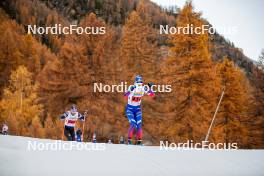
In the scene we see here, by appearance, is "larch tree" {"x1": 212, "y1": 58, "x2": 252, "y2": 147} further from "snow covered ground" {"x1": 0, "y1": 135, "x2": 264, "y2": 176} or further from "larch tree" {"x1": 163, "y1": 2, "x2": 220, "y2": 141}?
"snow covered ground" {"x1": 0, "y1": 135, "x2": 264, "y2": 176}

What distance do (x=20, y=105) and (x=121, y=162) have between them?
27690mm

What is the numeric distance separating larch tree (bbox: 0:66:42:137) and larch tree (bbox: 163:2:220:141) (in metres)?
11.7

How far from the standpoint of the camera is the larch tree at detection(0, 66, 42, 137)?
92.2ft

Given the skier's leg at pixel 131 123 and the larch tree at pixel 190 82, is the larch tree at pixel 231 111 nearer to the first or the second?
the larch tree at pixel 190 82

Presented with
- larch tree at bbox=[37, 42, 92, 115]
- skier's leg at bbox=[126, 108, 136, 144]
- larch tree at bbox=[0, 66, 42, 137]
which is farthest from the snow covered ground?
larch tree at bbox=[0, 66, 42, 137]

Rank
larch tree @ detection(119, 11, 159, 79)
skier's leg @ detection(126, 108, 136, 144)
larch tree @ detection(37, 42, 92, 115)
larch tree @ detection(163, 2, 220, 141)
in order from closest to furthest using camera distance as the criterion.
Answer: skier's leg @ detection(126, 108, 136, 144), larch tree @ detection(163, 2, 220, 141), larch tree @ detection(37, 42, 92, 115), larch tree @ detection(119, 11, 159, 79)

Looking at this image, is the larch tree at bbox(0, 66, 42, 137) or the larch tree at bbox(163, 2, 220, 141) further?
the larch tree at bbox(0, 66, 42, 137)

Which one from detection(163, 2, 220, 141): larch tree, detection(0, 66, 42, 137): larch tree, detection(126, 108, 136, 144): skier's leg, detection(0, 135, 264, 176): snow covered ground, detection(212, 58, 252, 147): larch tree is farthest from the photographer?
detection(0, 66, 42, 137): larch tree

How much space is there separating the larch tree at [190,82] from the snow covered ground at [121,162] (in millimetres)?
15435

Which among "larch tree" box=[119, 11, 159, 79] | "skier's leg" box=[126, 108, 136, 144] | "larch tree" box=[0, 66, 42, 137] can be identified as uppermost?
"larch tree" box=[119, 11, 159, 79]

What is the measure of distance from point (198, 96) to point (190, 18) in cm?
529

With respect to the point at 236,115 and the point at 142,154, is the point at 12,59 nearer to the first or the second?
the point at 236,115

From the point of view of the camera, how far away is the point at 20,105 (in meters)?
31.0

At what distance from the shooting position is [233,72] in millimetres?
27312
